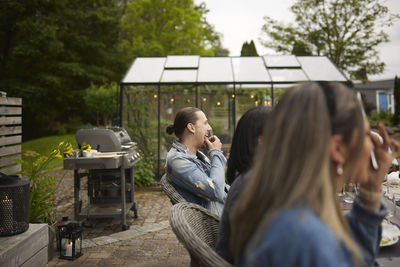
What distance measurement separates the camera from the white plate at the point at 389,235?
64.9 inches

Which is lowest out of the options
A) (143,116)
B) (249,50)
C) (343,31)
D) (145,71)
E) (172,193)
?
(172,193)

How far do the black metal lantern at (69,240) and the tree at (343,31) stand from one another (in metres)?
18.0

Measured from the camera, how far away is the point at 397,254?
5.15 feet

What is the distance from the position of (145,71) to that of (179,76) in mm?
918

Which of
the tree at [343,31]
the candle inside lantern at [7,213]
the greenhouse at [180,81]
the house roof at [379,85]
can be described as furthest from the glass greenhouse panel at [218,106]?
the house roof at [379,85]

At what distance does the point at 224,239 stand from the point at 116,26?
22235mm

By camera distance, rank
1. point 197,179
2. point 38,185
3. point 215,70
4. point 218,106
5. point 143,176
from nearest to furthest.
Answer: point 197,179
point 38,185
point 143,176
point 215,70
point 218,106

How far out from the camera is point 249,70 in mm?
8188

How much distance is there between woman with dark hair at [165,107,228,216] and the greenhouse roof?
4887 mm

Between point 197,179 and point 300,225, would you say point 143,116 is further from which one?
point 300,225

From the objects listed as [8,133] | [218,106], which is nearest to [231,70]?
[218,106]

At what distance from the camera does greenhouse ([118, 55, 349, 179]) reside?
24.9ft

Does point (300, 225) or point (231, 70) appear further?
point (231, 70)

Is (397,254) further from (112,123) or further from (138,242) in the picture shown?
(112,123)
